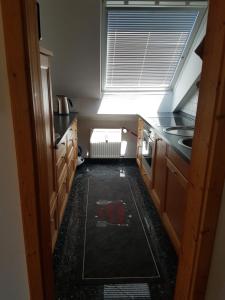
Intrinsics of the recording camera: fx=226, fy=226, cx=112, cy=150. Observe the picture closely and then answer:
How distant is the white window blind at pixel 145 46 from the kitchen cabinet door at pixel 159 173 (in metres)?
1.33

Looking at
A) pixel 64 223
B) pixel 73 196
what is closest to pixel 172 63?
pixel 73 196

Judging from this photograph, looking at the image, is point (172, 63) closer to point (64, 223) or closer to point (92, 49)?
point (92, 49)

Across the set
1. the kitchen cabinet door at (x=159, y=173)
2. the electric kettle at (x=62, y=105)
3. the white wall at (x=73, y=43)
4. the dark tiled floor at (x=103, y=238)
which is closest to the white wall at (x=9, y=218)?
the dark tiled floor at (x=103, y=238)

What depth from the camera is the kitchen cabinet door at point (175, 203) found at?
1.58 metres

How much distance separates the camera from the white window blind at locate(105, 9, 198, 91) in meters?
2.56

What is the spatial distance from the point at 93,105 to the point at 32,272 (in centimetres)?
301

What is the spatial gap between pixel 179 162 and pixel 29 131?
1.19m

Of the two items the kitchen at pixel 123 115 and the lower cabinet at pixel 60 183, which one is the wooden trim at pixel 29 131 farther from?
the lower cabinet at pixel 60 183

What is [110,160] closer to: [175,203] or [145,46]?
[145,46]

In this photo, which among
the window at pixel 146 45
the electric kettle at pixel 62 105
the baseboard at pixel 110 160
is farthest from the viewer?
the baseboard at pixel 110 160

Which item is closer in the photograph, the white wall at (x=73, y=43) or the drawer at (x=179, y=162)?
the drawer at (x=179, y=162)

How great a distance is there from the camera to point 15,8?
0.63 meters

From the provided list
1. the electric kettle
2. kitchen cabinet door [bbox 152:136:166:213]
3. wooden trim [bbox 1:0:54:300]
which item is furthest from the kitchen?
wooden trim [bbox 1:0:54:300]

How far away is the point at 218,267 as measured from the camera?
0.87 metres
